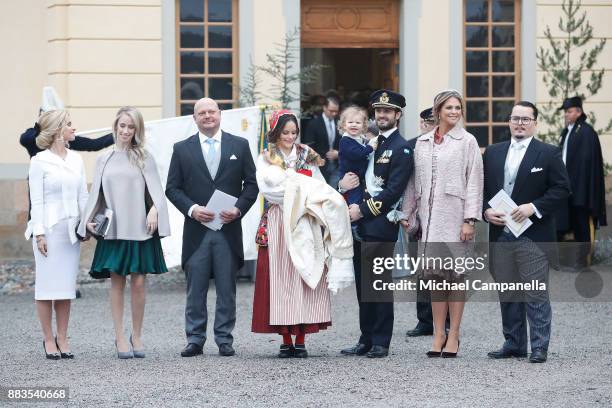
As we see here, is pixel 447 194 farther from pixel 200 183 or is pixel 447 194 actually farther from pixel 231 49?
pixel 231 49

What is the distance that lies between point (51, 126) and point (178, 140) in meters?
3.94

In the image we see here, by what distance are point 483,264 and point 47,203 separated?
121 inches

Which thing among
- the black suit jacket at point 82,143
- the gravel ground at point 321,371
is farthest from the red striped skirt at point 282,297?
the black suit jacket at point 82,143

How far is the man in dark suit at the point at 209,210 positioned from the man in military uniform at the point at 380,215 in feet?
2.73

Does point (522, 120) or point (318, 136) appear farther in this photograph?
point (318, 136)

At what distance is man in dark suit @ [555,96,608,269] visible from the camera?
50.9 ft

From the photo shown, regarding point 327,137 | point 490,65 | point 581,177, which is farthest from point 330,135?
point 581,177

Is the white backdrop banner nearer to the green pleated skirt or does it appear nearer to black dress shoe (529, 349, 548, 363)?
→ the green pleated skirt

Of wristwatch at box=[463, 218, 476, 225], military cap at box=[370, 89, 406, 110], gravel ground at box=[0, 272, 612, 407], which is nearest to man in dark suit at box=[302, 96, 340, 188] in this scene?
gravel ground at box=[0, 272, 612, 407]

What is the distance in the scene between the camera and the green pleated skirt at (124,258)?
9805 mm

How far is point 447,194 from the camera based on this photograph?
370 inches

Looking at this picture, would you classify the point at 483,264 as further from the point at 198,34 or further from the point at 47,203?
the point at 198,34

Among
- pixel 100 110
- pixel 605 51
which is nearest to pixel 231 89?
pixel 100 110

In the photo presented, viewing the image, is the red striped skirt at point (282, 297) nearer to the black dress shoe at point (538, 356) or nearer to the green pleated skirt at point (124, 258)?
the green pleated skirt at point (124, 258)
